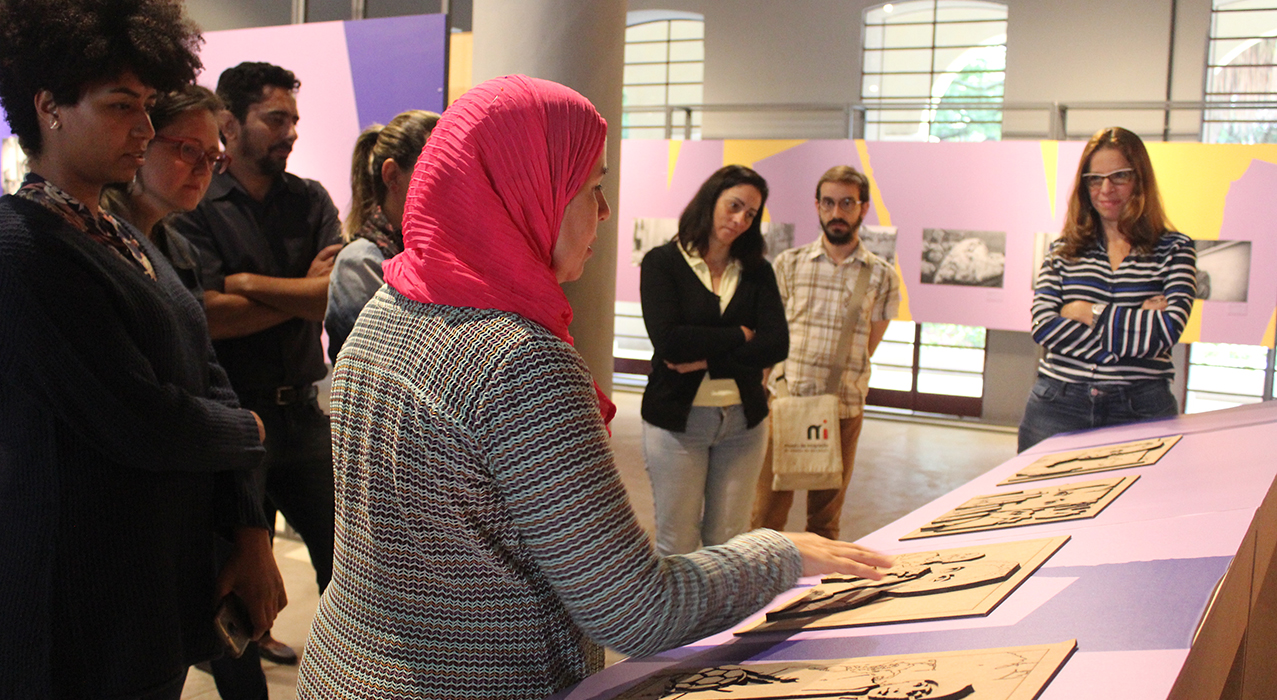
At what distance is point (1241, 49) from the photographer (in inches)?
426

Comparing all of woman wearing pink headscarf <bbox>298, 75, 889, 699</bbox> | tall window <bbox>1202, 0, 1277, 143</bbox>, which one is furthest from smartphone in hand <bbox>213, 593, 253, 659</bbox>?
tall window <bbox>1202, 0, 1277, 143</bbox>

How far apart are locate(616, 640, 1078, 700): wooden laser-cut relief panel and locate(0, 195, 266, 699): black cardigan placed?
2.94ft

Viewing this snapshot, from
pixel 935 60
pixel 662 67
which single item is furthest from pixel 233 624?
pixel 662 67

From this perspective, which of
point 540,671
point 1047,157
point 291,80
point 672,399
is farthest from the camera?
point 1047,157

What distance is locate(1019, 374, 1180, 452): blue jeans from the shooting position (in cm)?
Answer: 312

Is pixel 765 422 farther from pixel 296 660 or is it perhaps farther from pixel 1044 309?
pixel 296 660

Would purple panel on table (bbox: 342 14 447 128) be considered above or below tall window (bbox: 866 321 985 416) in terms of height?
above

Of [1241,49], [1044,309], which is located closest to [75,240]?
[1044,309]

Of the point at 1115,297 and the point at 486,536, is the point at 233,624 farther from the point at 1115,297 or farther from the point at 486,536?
the point at 1115,297

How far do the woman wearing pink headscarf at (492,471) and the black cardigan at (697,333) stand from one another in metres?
2.13

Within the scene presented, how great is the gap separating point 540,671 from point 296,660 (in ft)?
9.00

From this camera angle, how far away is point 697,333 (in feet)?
11.5

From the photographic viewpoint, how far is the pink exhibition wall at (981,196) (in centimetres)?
763

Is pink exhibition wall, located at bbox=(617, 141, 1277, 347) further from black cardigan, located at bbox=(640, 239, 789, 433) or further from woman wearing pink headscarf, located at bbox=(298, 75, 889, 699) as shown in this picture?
woman wearing pink headscarf, located at bbox=(298, 75, 889, 699)
